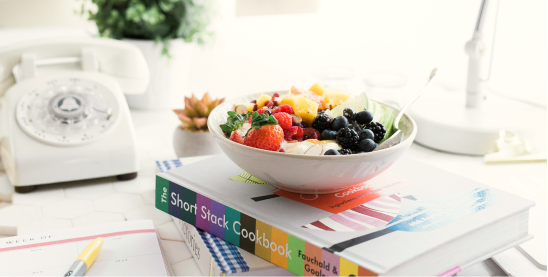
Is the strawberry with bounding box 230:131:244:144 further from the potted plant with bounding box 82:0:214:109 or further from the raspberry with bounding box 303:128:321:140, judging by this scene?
the potted plant with bounding box 82:0:214:109

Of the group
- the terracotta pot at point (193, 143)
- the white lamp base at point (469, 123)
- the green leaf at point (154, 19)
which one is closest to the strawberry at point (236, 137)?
the terracotta pot at point (193, 143)

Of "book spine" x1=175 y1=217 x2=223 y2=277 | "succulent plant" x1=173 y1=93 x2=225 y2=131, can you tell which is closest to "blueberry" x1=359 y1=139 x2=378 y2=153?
"book spine" x1=175 y1=217 x2=223 y2=277

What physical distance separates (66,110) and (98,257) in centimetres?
43

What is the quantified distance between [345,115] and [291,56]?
139 cm

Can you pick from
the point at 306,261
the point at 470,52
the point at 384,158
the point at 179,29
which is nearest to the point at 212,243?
the point at 306,261

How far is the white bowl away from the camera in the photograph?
0.54 meters

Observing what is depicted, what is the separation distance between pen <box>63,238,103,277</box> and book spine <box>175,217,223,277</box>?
0.12 metres

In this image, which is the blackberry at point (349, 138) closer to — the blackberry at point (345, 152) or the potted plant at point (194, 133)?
the blackberry at point (345, 152)

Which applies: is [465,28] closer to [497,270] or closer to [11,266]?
[497,270]

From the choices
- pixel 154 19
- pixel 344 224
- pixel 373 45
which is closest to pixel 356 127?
pixel 344 224

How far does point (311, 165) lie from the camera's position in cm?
54

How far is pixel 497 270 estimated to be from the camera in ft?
2.21

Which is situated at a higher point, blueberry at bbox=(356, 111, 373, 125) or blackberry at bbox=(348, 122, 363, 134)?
blueberry at bbox=(356, 111, 373, 125)

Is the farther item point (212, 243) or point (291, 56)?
point (291, 56)
